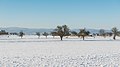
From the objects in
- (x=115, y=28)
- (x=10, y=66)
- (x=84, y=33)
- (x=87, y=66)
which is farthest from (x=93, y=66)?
(x=115, y=28)

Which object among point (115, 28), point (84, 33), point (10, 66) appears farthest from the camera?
point (115, 28)

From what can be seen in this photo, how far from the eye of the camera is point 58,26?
13862cm

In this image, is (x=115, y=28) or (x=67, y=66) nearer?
(x=67, y=66)

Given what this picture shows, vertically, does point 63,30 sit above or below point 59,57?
above

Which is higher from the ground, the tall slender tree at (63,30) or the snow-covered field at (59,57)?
the tall slender tree at (63,30)

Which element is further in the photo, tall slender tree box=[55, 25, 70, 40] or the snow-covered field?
tall slender tree box=[55, 25, 70, 40]

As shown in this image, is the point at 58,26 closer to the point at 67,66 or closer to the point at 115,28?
the point at 115,28

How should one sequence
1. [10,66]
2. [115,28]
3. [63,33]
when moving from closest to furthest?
[10,66], [63,33], [115,28]

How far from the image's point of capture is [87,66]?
52.7 ft

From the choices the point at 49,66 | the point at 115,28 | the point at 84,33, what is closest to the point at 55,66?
the point at 49,66

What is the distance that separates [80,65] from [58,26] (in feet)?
401

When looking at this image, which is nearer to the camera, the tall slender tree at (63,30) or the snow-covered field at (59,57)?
the snow-covered field at (59,57)

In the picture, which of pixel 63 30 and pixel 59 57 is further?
pixel 63 30

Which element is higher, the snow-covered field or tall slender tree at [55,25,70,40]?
tall slender tree at [55,25,70,40]
